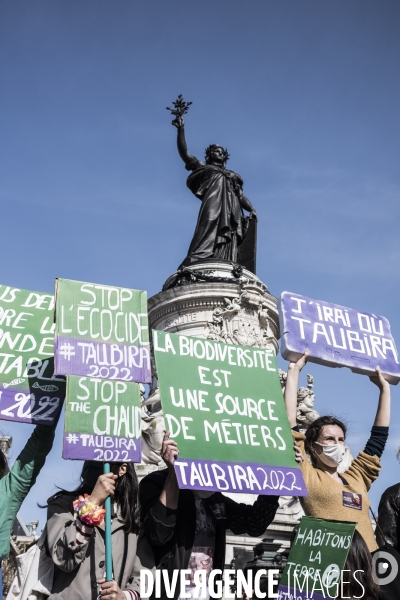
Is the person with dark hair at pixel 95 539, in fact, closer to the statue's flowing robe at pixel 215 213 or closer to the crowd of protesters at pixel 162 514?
the crowd of protesters at pixel 162 514

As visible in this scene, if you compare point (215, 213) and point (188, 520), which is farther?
point (215, 213)

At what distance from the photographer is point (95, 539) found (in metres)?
4.95

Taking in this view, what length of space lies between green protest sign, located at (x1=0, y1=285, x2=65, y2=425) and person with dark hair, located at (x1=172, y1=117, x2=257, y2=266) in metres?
12.1

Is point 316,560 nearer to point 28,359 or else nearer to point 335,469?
point 335,469

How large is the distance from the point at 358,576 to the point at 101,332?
2.40 meters

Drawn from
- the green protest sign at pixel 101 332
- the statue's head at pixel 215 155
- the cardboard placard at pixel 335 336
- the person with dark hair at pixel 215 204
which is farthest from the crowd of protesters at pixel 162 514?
the statue's head at pixel 215 155

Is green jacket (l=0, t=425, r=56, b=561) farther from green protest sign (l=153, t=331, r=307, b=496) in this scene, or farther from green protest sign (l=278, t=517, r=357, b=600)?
green protest sign (l=278, t=517, r=357, b=600)

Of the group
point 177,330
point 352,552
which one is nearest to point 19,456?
point 352,552

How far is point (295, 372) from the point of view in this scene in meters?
5.96

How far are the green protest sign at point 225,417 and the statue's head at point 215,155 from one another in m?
14.6

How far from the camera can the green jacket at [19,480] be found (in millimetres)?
4902

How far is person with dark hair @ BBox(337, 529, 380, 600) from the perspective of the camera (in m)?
4.32

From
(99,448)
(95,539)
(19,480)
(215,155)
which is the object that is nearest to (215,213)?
(215,155)

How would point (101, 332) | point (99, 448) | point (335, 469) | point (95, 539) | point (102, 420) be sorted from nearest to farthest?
1. point (95, 539)
2. point (99, 448)
3. point (102, 420)
4. point (101, 332)
5. point (335, 469)
